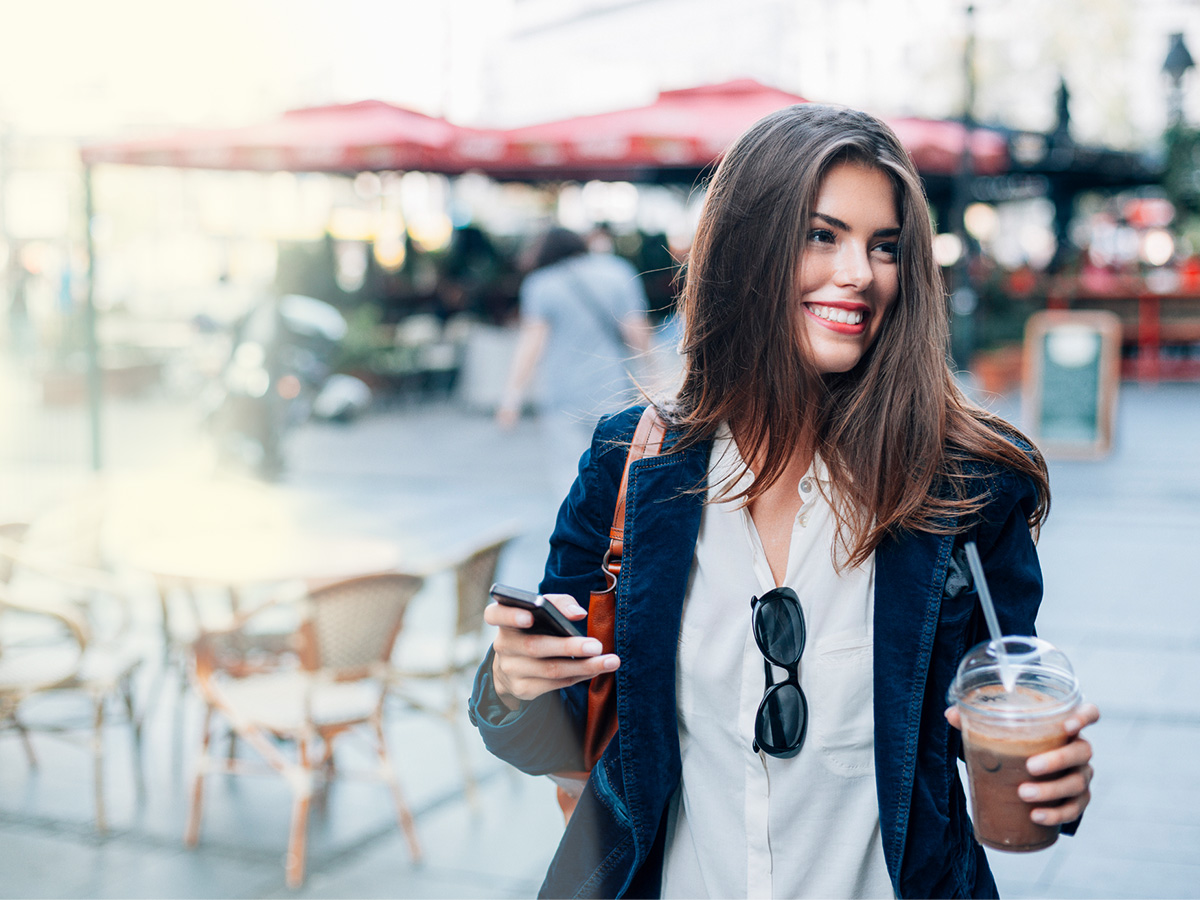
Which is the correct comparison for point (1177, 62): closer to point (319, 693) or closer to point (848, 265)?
point (319, 693)

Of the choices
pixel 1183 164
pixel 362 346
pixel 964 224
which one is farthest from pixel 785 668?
pixel 1183 164

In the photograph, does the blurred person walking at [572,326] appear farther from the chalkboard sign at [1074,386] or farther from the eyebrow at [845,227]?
the chalkboard sign at [1074,386]

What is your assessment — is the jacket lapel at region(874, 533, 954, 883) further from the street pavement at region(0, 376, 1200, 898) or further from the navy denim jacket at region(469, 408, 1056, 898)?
the street pavement at region(0, 376, 1200, 898)

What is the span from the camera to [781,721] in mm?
1575

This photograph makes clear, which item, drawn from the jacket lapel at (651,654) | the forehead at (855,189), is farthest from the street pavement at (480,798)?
the forehead at (855,189)

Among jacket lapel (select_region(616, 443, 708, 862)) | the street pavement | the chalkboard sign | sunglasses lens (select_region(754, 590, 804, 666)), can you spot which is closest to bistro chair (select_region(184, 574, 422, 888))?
the street pavement

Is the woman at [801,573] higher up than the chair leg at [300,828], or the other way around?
the woman at [801,573]

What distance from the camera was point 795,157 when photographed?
1600mm

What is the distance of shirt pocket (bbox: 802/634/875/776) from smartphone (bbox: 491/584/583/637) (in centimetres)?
34

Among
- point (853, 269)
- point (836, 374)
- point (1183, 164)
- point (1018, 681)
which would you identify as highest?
point (1183, 164)

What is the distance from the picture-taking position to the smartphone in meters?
1.46

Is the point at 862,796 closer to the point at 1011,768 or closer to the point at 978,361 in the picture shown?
the point at 1011,768

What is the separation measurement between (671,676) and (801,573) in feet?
0.74

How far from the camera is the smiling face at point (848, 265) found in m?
1.61
